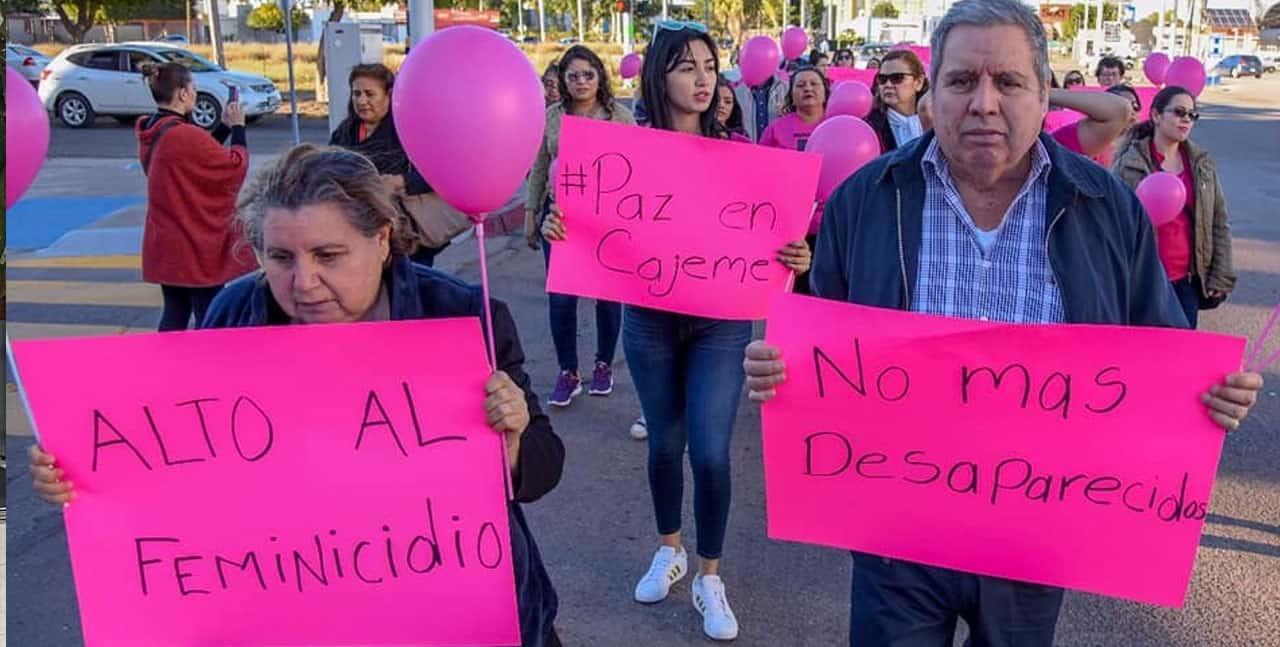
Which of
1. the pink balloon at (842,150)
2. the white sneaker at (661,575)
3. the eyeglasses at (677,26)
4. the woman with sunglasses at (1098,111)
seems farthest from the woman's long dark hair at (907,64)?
the white sneaker at (661,575)

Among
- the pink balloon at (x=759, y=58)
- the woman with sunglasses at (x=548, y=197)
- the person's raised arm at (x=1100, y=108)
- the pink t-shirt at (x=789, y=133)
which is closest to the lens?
the person's raised arm at (x=1100, y=108)

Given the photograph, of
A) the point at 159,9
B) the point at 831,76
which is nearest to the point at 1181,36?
the point at 159,9

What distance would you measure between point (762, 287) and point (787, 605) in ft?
3.74

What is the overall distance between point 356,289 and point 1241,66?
66529 millimetres

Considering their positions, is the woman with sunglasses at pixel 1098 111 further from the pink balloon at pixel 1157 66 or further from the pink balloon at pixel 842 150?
the pink balloon at pixel 1157 66

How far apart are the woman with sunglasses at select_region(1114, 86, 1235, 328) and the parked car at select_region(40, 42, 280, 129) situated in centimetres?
1966

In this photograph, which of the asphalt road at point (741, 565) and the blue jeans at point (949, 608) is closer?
the blue jeans at point (949, 608)

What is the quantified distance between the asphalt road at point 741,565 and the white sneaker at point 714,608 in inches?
2.4

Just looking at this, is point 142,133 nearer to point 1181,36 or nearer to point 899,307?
point 899,307

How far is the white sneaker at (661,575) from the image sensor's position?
154 inches

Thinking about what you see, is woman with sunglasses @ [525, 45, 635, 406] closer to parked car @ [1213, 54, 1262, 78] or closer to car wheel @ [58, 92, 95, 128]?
car wheel @ [58, 92, 95, 128]

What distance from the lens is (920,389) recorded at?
2.30 meters

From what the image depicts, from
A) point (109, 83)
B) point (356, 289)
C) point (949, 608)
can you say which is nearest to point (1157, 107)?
point (949, 608)

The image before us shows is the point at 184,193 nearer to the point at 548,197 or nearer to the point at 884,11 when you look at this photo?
the point at 548,197
